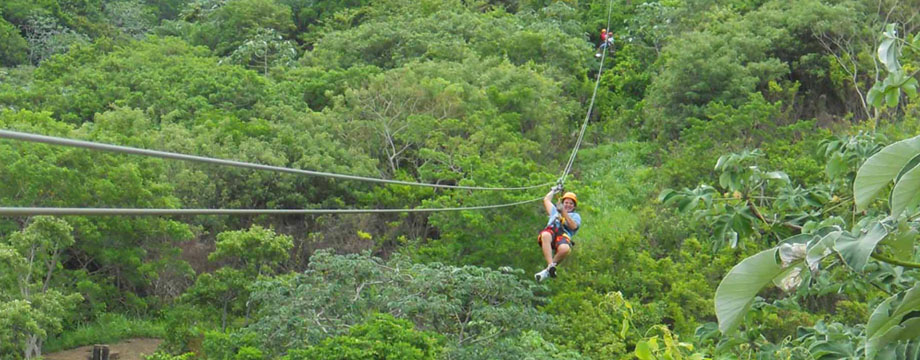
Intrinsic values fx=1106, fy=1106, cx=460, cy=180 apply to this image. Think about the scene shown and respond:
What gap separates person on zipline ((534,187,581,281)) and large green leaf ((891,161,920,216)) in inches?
290

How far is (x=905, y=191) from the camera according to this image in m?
1.94

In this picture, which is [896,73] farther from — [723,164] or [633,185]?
[633,185]

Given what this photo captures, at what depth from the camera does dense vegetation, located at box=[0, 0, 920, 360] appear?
12789 millimetres

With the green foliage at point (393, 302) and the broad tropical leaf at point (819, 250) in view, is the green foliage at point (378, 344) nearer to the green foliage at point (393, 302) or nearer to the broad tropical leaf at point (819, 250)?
the green foliage at point (393, 302)

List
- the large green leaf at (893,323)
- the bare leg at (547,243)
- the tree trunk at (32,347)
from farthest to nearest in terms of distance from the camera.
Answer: the tree trunk at (32,347), the bare leg at (547,243), the large green leaf at (893,323)

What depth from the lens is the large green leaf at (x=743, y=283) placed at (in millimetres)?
1992

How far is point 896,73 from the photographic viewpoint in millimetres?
3246

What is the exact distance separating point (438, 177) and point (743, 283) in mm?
16831

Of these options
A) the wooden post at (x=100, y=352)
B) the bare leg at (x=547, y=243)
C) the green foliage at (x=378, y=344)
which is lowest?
the wooden post at (x=100, y=352)

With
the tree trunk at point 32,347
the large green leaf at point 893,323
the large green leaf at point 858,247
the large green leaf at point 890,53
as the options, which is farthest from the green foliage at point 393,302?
the large green leaf at point 858,247

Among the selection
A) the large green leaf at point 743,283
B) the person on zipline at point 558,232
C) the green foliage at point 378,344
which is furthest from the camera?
the green foliage at point 378,344

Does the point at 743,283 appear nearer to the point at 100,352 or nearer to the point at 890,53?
the point at 890,53

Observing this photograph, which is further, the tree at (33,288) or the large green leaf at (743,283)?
the tree at (33,288)

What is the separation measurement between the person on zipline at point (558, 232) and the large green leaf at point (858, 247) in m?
7.38
